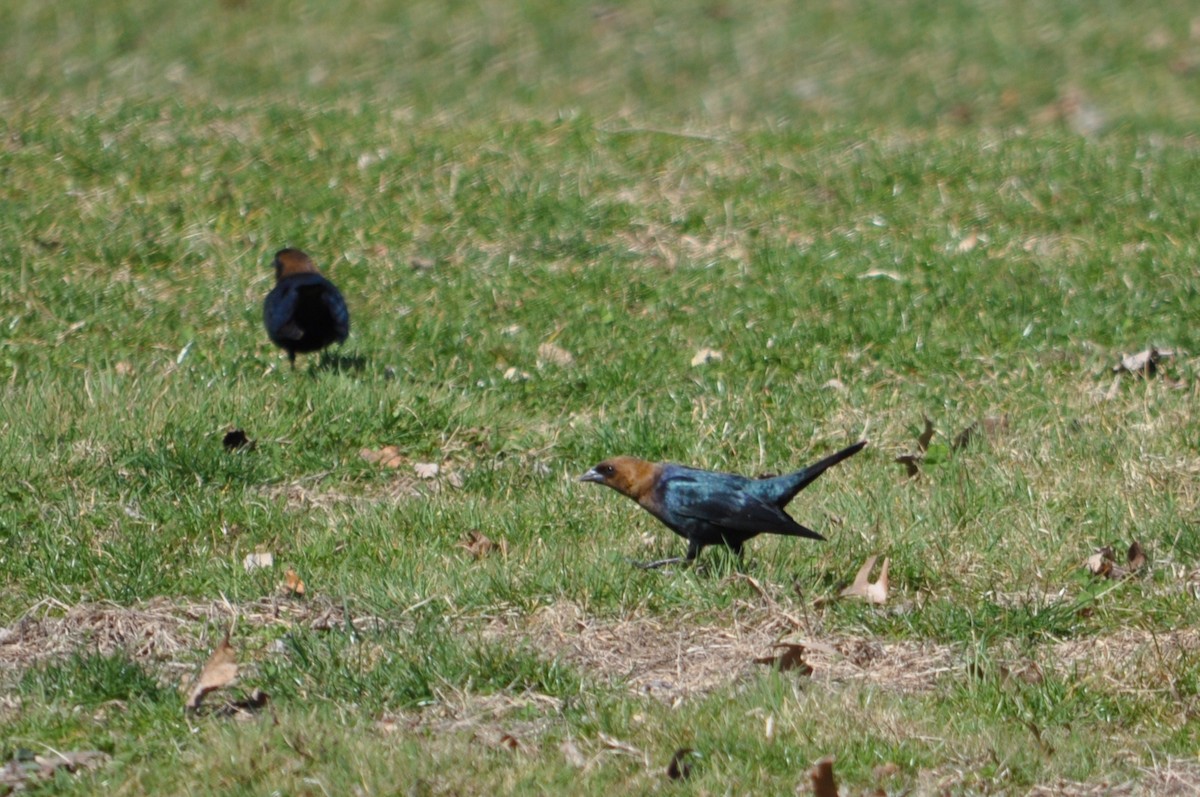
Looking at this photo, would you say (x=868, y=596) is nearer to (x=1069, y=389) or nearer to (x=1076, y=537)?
(x=1076, y=537)

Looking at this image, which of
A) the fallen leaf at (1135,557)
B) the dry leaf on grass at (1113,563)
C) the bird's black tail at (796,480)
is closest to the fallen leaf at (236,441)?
the bird's black tail at (796,480)

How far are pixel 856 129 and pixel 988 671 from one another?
8.40 metres

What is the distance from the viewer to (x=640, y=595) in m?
5.52

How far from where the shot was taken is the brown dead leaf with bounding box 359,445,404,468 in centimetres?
721

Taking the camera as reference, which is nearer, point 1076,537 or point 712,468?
point 1076,537

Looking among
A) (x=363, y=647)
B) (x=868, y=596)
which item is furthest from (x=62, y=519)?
(x=868, y=596)

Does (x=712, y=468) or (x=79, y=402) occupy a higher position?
(x=79, y=402)

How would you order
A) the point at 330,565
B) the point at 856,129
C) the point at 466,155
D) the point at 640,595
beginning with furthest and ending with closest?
the point at 856,129
the point at 466,155
the point at 330,565
the point at 640,595

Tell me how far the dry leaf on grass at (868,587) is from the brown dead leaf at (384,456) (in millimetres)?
2445

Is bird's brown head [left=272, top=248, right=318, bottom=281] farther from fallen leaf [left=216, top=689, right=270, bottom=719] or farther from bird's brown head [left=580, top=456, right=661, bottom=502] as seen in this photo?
fallen leaf [left=216, top=689, right=270, bottom=719]

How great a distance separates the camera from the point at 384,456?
7273mm

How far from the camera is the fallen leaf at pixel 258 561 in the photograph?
586cm

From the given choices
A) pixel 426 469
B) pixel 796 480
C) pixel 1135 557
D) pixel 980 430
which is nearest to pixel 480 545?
pixel 426 469

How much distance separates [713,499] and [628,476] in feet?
1.59
